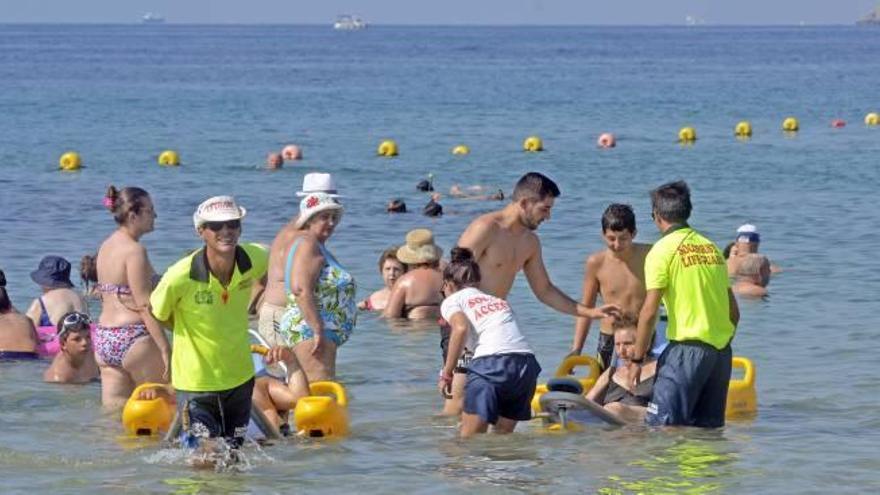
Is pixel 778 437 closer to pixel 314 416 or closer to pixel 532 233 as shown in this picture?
pixel 532 233

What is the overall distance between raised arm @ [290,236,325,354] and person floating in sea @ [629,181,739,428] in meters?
2.03

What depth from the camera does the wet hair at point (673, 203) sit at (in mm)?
9430

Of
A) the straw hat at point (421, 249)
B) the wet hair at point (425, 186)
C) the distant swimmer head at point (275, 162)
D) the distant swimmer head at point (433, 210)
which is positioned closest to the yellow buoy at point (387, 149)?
the distant swimmer head at point (275, 162)

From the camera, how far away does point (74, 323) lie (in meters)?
11.9

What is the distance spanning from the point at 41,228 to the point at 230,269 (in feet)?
50.4

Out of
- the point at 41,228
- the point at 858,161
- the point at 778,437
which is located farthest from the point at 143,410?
the point at 858,161

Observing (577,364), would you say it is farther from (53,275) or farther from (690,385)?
(53,275)

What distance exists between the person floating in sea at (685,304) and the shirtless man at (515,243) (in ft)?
2.11

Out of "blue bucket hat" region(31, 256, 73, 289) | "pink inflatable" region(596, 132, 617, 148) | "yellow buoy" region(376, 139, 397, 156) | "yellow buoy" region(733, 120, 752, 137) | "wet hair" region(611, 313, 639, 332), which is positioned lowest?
"wet hair" region(611, 313, 639, 332)

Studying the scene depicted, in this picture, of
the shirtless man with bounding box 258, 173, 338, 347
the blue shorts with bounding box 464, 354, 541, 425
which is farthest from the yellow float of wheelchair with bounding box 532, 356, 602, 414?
the shirtless man with bounding box 258, 173, 338, 347

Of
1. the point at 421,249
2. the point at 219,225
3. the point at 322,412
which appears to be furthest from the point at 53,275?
the point at 219,225

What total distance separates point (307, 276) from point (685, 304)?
234 cm

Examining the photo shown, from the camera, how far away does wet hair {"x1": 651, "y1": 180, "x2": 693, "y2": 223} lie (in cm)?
943

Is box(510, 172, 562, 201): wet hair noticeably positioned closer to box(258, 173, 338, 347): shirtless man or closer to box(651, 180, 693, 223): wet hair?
box(651, 180, 693, 223): wet hair
